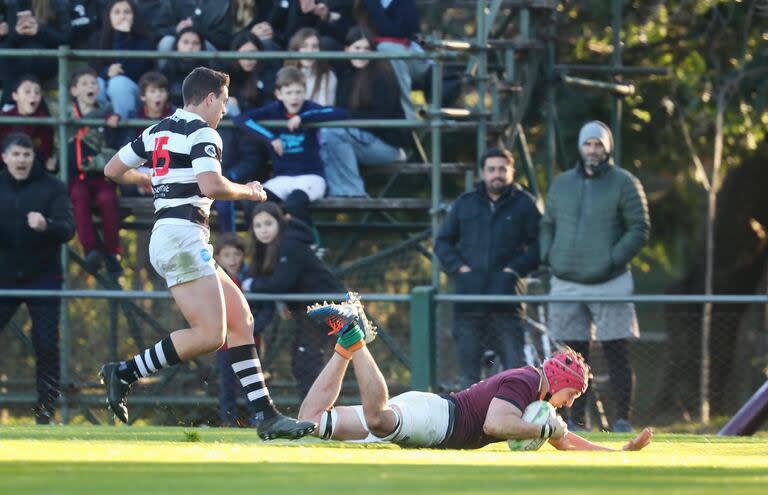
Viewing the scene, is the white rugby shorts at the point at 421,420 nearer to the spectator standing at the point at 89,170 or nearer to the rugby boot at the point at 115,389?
the rugby boot at the point at 115,389

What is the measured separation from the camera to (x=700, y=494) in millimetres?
6219

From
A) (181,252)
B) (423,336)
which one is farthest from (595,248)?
(181,252)

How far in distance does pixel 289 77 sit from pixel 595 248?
2712mm

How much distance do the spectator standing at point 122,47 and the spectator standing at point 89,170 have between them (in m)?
0.15

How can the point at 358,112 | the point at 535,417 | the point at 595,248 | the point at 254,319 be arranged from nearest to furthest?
the point at 535,417
the point at 595,248
the point at 254,319
the point at 358,112

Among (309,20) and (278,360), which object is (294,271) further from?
(309,20)

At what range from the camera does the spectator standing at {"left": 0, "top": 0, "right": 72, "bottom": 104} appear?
13.6 meters

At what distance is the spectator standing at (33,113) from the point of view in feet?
43.0

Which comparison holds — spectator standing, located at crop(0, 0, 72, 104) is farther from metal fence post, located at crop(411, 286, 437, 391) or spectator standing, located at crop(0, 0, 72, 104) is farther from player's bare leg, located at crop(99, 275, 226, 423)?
player's bare leg, located at crop(99, 275, 226, 423)

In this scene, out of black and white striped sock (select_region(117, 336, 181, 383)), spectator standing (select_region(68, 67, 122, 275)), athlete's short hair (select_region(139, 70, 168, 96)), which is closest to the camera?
black and white striped sock (select_region(117, 336, 181, 383))

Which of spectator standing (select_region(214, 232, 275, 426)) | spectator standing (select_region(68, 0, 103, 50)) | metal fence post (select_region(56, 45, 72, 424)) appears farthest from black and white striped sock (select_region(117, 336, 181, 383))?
spectator standing (select_region(68, 0, 103, 50))

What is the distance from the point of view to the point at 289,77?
1275 cm

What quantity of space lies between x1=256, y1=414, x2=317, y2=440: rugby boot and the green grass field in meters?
0.07

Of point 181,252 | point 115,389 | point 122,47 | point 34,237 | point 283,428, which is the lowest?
point 283,428
